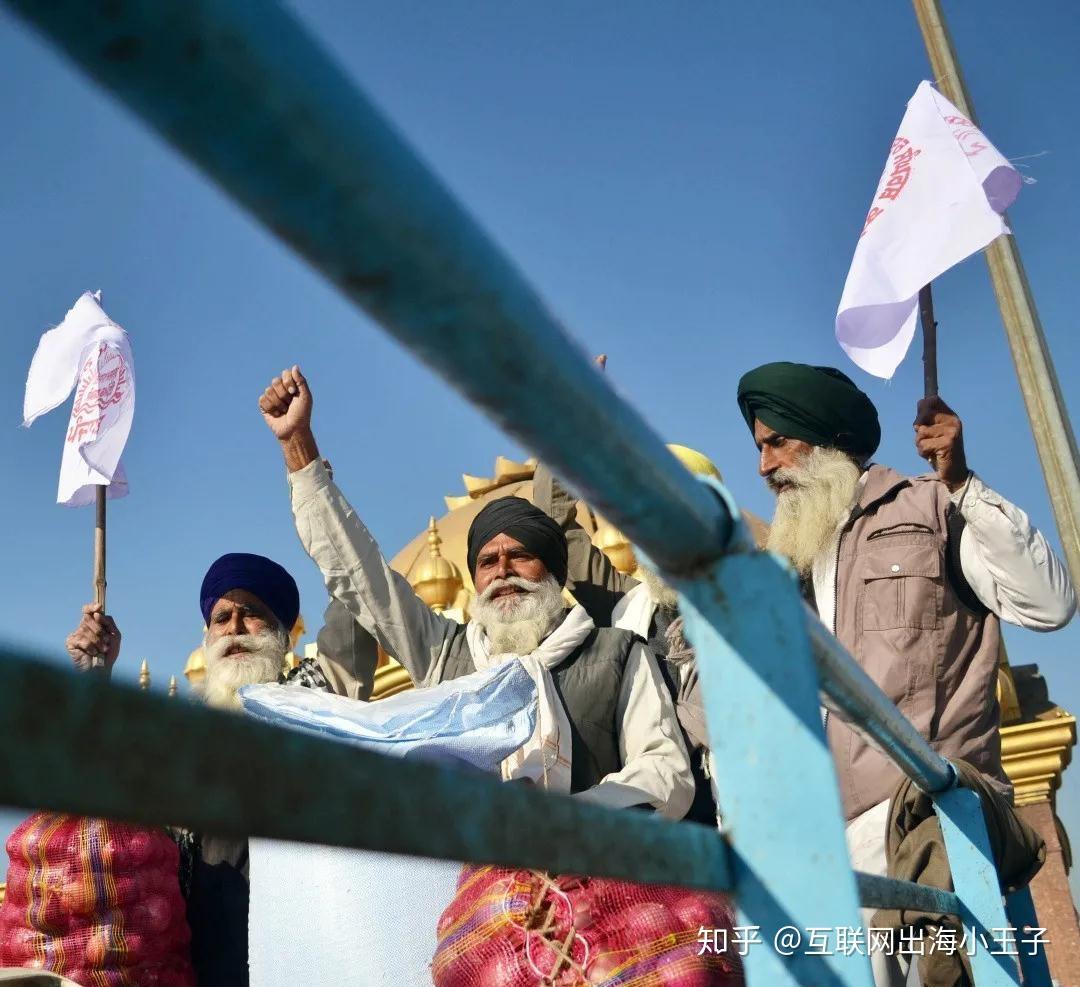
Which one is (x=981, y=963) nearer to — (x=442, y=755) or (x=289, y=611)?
(x=442, y=755)

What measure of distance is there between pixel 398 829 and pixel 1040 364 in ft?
16.9

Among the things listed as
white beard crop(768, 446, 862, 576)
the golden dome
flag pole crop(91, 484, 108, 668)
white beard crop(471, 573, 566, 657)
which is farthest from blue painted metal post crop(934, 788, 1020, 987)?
the golden dome

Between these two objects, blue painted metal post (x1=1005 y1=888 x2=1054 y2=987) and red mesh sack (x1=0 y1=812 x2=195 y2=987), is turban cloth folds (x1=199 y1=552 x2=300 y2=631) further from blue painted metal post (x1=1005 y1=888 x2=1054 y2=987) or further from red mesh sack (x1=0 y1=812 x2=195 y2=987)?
blue painted metal post (x1=1005 y1=888 x2=1054 y2=987)

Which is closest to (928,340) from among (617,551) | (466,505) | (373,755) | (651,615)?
(651,615)

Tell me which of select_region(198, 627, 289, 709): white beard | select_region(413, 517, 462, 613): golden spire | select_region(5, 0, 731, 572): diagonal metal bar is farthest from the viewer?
select_region(413, 517, 462, 613): golden spire

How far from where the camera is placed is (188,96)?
444 mm

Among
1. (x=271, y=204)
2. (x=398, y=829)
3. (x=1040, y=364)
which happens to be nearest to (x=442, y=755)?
(x=398, y=829)

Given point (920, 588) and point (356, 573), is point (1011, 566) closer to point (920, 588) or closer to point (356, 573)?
point (920, 588)

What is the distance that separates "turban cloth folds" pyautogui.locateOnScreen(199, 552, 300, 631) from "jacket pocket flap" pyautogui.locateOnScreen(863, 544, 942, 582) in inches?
84.3

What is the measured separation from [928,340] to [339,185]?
408cm

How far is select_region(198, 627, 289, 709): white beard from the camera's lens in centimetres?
406

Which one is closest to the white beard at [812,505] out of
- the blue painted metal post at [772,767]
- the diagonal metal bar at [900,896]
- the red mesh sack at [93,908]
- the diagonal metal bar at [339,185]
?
the diagonal metal bar at [900,896]

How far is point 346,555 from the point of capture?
155 inches

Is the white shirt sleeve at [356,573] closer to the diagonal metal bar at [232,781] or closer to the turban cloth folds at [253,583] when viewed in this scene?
the turban cloth folds at [253,583]
